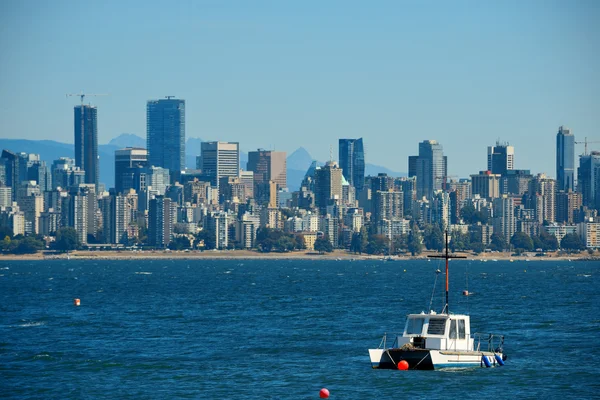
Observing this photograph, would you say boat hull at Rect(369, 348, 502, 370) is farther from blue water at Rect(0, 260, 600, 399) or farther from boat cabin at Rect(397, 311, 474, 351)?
boat cabin at Rect(397, 311, 474, 351)

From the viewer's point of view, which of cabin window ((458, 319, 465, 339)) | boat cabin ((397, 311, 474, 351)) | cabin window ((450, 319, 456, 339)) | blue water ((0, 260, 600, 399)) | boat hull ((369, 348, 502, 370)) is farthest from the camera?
cabin window ((458, 319, 465, 339))

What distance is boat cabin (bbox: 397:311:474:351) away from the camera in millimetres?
66875

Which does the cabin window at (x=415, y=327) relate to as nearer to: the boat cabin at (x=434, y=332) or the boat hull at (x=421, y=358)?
the boat cabin at (x=434, y=332)

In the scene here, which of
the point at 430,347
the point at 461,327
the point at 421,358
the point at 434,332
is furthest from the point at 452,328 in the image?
the point at 421,358

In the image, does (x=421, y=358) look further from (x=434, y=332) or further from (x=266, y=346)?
(x=266, y=346)

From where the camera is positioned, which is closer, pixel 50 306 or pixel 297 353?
pixel 297 353

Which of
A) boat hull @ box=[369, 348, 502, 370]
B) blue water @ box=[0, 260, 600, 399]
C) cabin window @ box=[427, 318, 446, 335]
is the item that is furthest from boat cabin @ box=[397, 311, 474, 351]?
blue water @ box=[0, 260, 600, 399]

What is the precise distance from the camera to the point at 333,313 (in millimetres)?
113688

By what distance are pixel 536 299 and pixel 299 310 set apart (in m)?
32.2

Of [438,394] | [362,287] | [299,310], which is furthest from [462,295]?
[438,394]

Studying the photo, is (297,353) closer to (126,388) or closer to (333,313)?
(126,388)

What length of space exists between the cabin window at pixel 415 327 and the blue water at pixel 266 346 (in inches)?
89.2

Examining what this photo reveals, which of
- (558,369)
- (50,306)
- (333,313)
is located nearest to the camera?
(558,369)

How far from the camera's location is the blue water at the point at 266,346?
64000 mm
